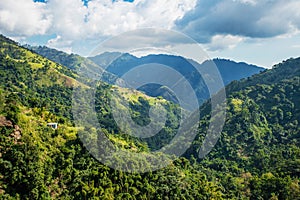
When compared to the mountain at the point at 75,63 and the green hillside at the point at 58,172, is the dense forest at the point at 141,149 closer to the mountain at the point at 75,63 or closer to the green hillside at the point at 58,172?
the green hillside at the point at 58,172

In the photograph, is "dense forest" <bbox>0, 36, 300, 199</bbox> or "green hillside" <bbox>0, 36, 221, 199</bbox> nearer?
"green hillside" <bbox>0, 36, 221, 199</bbox>

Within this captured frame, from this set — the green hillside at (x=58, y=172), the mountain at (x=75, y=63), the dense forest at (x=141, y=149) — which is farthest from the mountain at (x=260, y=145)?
the mountain at (x=75, y=63)

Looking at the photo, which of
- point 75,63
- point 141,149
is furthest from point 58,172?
point 75,63

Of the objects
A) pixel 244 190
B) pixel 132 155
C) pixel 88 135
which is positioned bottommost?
pixel 244 190

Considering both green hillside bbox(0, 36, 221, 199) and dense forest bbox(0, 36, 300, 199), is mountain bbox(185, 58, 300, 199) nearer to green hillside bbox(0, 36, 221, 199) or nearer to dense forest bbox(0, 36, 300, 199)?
dense forest bbox(0, 36, 300, 199)

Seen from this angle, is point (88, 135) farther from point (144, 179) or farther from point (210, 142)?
point (210, 142)

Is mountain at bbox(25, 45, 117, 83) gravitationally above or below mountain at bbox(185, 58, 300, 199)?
above

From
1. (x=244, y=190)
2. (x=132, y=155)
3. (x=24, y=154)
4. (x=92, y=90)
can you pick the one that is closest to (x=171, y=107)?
(x=92, y=90)

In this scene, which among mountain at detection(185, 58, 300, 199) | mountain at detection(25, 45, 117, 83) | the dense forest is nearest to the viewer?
the dense forest

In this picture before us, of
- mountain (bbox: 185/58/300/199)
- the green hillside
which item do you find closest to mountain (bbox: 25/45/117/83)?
mountain (bbox: 185/58/300/199)
